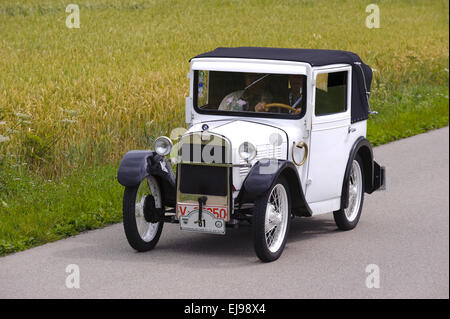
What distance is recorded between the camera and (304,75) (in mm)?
8711

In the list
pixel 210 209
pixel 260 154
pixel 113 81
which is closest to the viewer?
pixel 210 209

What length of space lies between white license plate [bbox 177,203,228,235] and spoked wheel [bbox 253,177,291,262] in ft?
1.07

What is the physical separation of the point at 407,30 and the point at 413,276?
2316 cm

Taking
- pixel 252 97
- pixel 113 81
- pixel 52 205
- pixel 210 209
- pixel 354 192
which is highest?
pixel 252 97

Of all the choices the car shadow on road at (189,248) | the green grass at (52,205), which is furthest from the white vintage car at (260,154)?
the green grass at (52,205)

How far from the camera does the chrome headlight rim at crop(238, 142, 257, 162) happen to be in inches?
316

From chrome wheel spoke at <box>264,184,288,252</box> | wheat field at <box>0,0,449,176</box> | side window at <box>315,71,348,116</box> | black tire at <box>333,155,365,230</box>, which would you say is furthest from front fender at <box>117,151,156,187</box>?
wheat field at <box>0,0,449,176</box>

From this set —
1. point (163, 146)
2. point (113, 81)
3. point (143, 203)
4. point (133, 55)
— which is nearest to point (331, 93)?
point (163, 146)

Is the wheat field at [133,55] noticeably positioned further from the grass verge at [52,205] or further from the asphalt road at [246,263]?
the asphalt road at [246,263]

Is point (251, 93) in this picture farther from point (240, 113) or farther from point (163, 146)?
point (163, 146)

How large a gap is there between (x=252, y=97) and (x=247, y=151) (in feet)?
3.50

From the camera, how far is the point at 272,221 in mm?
8188

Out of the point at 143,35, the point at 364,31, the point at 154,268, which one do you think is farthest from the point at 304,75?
the point at 364,31

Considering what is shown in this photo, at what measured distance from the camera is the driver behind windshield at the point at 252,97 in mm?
8953
